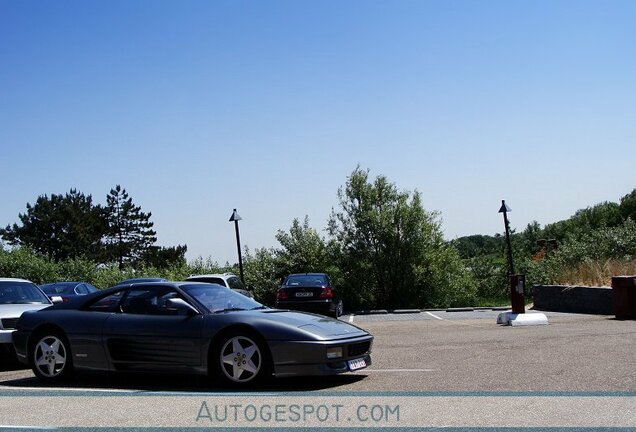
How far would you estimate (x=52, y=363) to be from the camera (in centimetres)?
946

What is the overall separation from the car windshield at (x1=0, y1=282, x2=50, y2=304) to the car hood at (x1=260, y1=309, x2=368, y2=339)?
5367 mm

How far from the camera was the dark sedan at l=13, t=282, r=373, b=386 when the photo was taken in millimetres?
8359

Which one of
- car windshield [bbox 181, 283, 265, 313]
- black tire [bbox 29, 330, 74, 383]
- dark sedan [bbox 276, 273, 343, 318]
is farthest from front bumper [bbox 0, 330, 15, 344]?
dark sedan [bbox 276, 273, 343, 318]

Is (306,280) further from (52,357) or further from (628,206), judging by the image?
(628,206)

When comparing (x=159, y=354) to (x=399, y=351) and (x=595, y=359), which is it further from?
(x=595, y=359)

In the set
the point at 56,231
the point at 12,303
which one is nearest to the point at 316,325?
the point at 12,303

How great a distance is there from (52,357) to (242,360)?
8.97 feet

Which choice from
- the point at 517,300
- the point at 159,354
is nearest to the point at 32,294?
the point at 159,354

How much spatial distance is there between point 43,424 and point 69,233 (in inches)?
3115

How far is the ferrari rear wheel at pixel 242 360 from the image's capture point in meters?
8.38

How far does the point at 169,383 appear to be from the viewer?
9.12 metres

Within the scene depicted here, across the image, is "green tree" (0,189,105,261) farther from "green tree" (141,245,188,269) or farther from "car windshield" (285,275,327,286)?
"car windshield" (285,275,327,286)

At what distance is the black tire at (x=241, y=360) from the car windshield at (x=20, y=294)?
5406 mm

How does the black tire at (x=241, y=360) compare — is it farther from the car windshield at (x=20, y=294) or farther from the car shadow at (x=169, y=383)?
the car windshield at (x=20, y=294)
